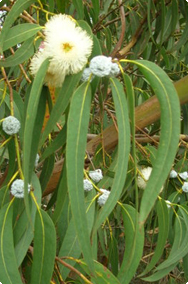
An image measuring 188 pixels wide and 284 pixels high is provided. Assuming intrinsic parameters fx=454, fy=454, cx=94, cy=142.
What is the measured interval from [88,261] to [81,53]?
275mm

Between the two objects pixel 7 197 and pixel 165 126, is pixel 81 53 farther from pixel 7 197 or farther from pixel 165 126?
pixel 7 197

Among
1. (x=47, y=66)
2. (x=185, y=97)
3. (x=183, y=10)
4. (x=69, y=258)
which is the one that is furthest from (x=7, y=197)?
(x=183, y=10)

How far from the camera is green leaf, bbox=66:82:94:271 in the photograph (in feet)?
1.81

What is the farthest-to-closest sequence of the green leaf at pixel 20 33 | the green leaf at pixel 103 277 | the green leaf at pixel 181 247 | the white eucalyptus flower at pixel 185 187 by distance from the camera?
the white eucalyptus flower at pixel 185 187
the green leaf at pixel 181 247
the green leaf at pixel 103 277
the green leaf at pixel 20 33

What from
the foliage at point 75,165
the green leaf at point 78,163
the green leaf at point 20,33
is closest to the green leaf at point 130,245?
the foliage at point 75,165

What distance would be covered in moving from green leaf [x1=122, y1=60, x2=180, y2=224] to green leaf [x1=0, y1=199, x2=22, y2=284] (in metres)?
0.25

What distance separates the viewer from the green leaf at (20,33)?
669mm

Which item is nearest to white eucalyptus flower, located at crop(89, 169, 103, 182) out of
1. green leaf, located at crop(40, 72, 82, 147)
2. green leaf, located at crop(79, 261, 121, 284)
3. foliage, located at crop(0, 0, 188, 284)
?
foliage, located at crop(0, 0, 188, 284)

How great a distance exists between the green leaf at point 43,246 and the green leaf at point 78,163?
6.2 inches

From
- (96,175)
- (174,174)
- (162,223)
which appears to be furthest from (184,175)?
(96,175)

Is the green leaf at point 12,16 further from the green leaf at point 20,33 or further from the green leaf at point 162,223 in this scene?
the green leaf at point 162,223

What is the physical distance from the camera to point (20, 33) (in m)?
0.68

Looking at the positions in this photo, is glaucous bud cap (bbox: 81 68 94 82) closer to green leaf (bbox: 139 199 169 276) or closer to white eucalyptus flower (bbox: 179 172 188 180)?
green leaf (bbox: 139 199 169 276)

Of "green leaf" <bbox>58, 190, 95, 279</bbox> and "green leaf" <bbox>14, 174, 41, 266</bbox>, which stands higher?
"green leaf" <bbox>14, 174, 41, 266</bbox>
